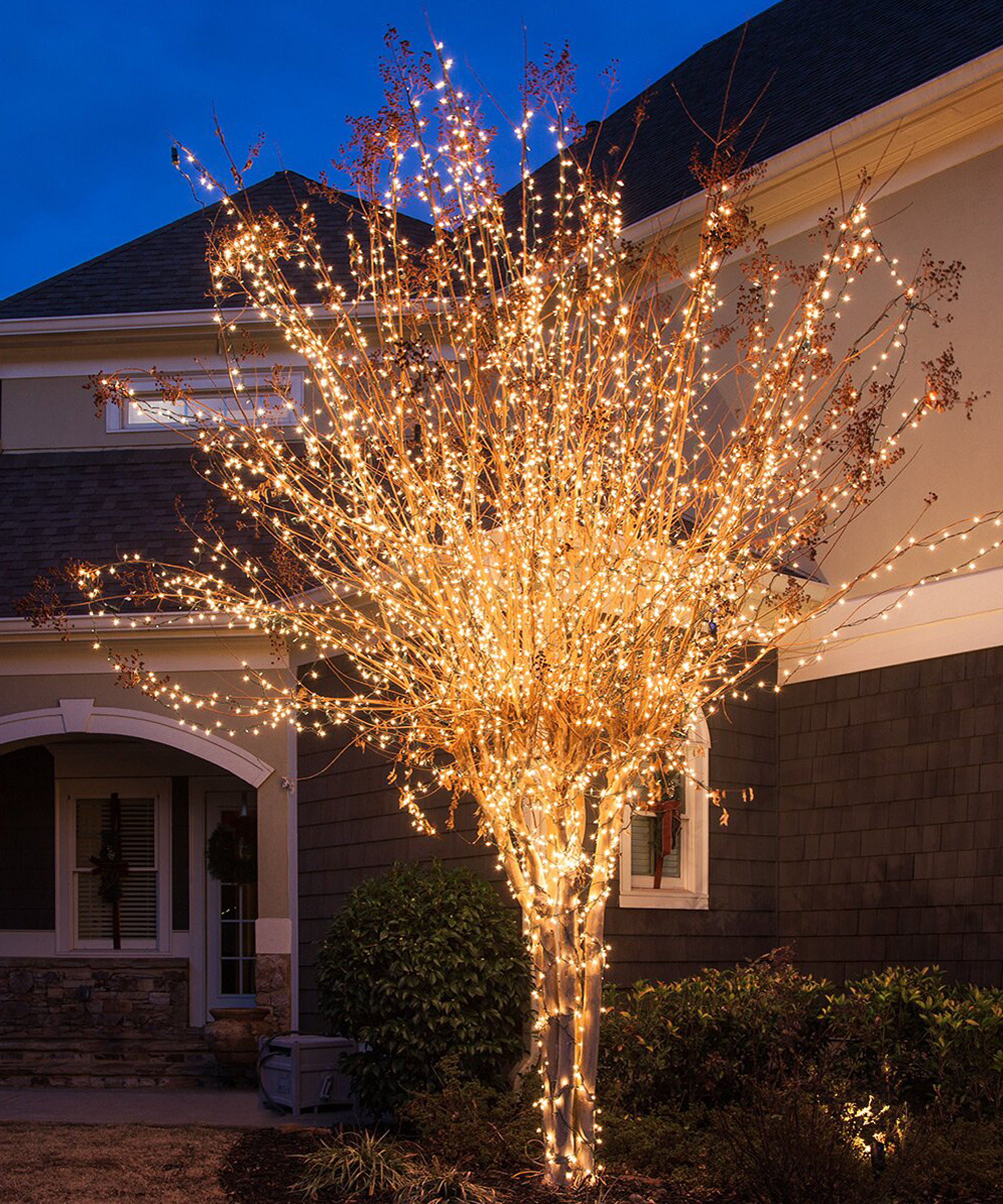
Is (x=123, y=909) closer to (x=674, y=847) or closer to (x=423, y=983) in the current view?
(x=674, y=847)

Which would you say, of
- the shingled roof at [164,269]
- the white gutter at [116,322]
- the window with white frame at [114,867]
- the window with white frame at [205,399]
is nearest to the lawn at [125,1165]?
the window with white frame at [114,867]

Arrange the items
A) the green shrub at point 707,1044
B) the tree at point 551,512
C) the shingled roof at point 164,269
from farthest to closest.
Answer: the shingled roof at point 164,269, the green shrub at point 707,1044, the tree at point 551,512

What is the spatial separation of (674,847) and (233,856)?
176 inches

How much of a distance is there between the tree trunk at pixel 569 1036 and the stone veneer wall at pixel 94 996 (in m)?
6.24

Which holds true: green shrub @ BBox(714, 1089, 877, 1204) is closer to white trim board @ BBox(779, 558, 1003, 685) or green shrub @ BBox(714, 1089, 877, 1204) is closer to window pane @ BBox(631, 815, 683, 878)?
white trim board @ BBox(779, 558, 1003, 685)

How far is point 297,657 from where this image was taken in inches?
427

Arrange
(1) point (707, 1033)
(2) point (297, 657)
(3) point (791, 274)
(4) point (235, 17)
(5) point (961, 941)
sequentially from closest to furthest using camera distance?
1. (3) point (791, 274)
2. (1) point (707, 1033)
3. (5) point (961, 941)
4. (2) point (297, 657)
5. (4) point (235, 17)

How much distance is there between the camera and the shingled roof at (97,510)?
11391mm

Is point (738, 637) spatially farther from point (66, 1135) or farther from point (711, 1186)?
point (66, 1135)

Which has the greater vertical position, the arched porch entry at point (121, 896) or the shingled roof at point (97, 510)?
the shingled roof at point (97, 510)

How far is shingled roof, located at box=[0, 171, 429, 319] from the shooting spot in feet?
42.7

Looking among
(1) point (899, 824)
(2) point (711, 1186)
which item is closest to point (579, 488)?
(2) point (711, 1186)

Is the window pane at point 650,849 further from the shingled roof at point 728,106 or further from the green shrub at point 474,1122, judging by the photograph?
the shingled roof at point 728,106

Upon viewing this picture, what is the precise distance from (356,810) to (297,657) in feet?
4.54
